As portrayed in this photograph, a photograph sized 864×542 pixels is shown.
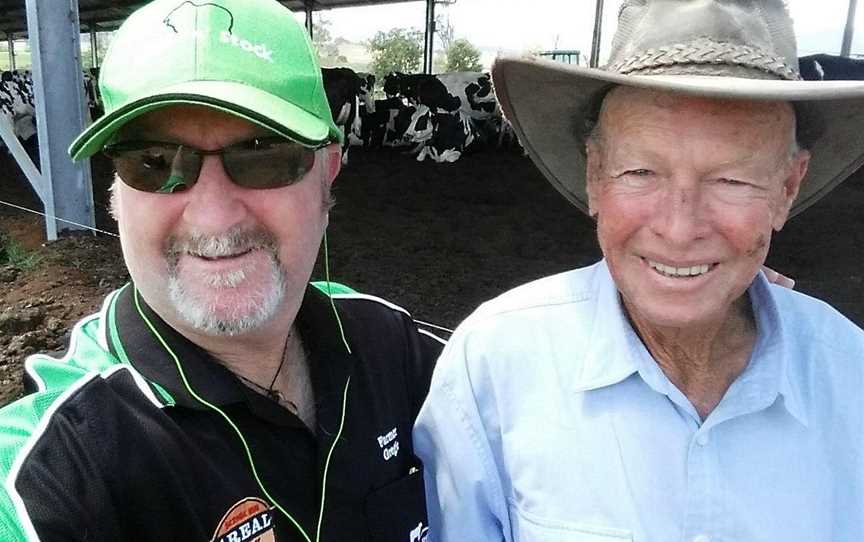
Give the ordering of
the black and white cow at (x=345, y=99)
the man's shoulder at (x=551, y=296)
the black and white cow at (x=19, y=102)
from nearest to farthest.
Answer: the man's shoulder at (x=551, y=296), the black and white cow at (x=345, y=99), the black and white cow at (x=19, y=102)

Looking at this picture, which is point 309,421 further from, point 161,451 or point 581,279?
point 581,279

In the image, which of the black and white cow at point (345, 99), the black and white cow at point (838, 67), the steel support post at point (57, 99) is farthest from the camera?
the black and white cow at point (345, 99)

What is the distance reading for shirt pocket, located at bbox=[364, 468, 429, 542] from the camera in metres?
1.59

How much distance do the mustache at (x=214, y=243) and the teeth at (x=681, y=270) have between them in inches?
28.7

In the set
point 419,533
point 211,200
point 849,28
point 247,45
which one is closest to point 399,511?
point 419,533

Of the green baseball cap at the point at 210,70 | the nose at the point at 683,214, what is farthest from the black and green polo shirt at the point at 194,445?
the nose at the point at 683,214

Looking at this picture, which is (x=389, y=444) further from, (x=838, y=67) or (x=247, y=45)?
(x=838, y=67)

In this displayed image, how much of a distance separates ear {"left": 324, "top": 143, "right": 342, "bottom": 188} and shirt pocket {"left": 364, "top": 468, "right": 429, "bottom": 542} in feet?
2.15

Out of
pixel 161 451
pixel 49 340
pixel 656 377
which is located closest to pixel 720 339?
pixel 656 377

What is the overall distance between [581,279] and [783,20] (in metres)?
0.59

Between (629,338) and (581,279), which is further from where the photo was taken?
(581,279)

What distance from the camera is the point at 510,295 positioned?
1.63 m

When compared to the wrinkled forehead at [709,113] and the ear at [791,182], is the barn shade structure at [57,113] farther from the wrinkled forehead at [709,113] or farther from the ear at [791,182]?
the ear at [791,182]

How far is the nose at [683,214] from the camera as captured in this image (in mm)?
1308
